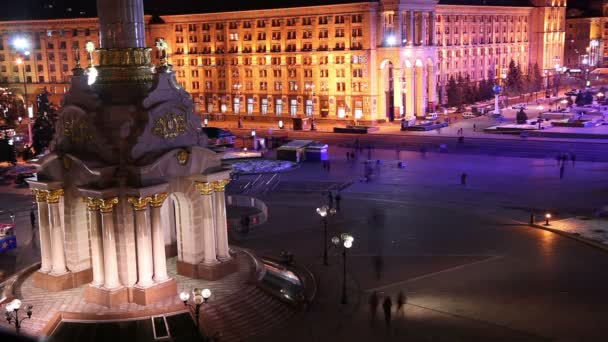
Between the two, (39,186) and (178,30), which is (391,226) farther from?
(178,30)

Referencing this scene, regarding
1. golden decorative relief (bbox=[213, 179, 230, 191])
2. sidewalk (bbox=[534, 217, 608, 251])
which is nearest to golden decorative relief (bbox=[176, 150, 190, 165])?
golden decorative relief (bbox=[213, 179, 230, 191])

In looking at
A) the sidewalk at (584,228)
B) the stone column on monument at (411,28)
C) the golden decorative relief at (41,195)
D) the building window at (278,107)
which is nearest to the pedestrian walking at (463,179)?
the sidewalk at (584,228)

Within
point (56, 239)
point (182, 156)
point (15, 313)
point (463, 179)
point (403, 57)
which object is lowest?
point (463, 179)

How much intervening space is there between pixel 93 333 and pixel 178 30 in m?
115

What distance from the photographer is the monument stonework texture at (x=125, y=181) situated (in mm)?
29469

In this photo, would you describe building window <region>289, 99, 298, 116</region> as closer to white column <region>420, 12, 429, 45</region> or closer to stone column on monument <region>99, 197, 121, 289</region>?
white column <region>420, 12, 429, 45</region>

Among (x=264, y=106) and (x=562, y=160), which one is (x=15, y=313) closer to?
(x=562, y=160)

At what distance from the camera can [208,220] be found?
3189cm

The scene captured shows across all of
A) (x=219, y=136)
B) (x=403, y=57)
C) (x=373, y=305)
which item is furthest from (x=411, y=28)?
(x=373, y=305)

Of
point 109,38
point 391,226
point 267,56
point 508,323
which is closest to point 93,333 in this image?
point 109,38

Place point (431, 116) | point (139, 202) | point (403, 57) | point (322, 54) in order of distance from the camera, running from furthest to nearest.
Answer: point (322, 54) < point (431, 116) < point (403, 57) < point (139, 202)

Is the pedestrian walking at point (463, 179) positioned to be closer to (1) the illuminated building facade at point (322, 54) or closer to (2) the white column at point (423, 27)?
(1) the illuminated building facade at point (322, 54)

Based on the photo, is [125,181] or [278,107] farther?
[278,107]

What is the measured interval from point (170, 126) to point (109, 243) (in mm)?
5782
